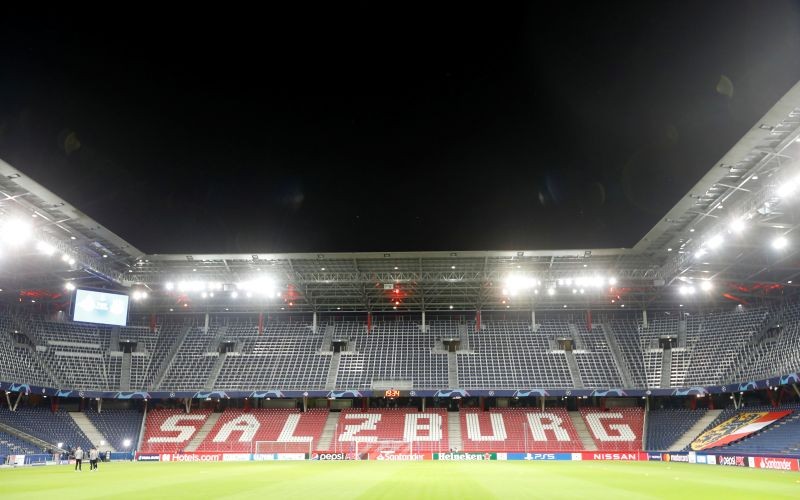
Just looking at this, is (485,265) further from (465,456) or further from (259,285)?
(259,285)

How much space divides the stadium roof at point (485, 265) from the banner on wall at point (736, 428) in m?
10.3

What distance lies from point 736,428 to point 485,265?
72.1 ft

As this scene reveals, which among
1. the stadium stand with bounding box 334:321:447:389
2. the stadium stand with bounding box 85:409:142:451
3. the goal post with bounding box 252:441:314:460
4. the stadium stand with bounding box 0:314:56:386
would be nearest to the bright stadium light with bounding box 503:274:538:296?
the stadium stand with bounding box 334:321:447:389

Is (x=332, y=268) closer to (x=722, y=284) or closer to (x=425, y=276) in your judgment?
(x=425, y=276)

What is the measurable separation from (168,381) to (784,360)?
50.5m

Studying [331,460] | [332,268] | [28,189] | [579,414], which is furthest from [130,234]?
[579,414]

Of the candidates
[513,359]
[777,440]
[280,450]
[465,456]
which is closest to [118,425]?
[280,450]

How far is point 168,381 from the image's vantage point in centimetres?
5475

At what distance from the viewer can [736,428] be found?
43875 mm

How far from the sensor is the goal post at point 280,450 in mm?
49031

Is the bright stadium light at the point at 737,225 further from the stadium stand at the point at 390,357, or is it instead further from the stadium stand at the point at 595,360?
the stadium stand at the point at 390,357

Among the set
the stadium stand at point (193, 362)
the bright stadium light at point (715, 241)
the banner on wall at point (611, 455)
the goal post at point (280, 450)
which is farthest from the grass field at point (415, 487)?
the stadium stand at point (193, 362)

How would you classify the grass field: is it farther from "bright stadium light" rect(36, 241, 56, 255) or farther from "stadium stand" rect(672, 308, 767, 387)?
"stadium stand" rect(672, 308, 767, 387)

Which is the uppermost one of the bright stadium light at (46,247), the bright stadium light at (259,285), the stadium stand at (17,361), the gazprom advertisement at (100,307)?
the bright stadium light at (46,247)
